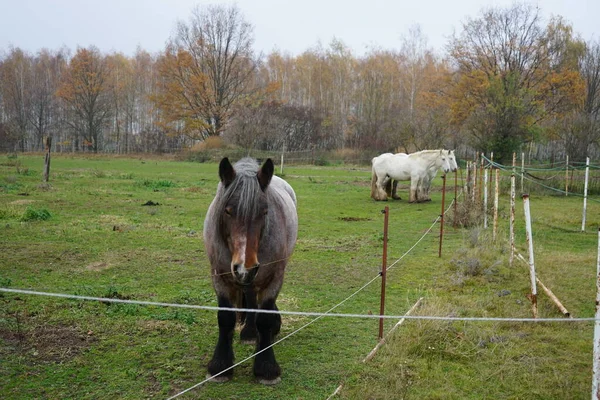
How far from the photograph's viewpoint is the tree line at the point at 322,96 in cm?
3519

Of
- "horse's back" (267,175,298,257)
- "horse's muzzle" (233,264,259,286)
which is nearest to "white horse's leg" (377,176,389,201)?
"horse's back" (267,175,298,257)

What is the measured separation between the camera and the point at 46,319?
4848 mm

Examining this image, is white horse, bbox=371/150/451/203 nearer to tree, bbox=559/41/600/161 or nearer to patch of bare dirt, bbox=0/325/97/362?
patch of bare dirt, bbox=0/325/97/362

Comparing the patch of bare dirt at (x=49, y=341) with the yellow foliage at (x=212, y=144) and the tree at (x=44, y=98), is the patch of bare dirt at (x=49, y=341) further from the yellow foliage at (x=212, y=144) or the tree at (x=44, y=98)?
the tree at (x=44, y=98)

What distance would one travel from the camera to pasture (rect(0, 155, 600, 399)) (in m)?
3.71

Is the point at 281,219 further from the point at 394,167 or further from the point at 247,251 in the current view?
the point at 394,167

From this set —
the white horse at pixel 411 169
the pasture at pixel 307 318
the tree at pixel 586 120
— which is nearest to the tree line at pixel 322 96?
the tree at pixel 586 120

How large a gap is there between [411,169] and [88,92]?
1689 inches

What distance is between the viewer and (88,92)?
48.8 m

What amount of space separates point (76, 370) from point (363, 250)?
6.16m

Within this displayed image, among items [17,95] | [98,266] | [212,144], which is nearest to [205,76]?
[212,144]

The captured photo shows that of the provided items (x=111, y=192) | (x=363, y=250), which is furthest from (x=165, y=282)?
(x=111, y=192)

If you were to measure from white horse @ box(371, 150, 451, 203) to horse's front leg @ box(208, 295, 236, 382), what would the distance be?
13820 millimetres

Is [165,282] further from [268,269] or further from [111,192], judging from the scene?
[111,192]
